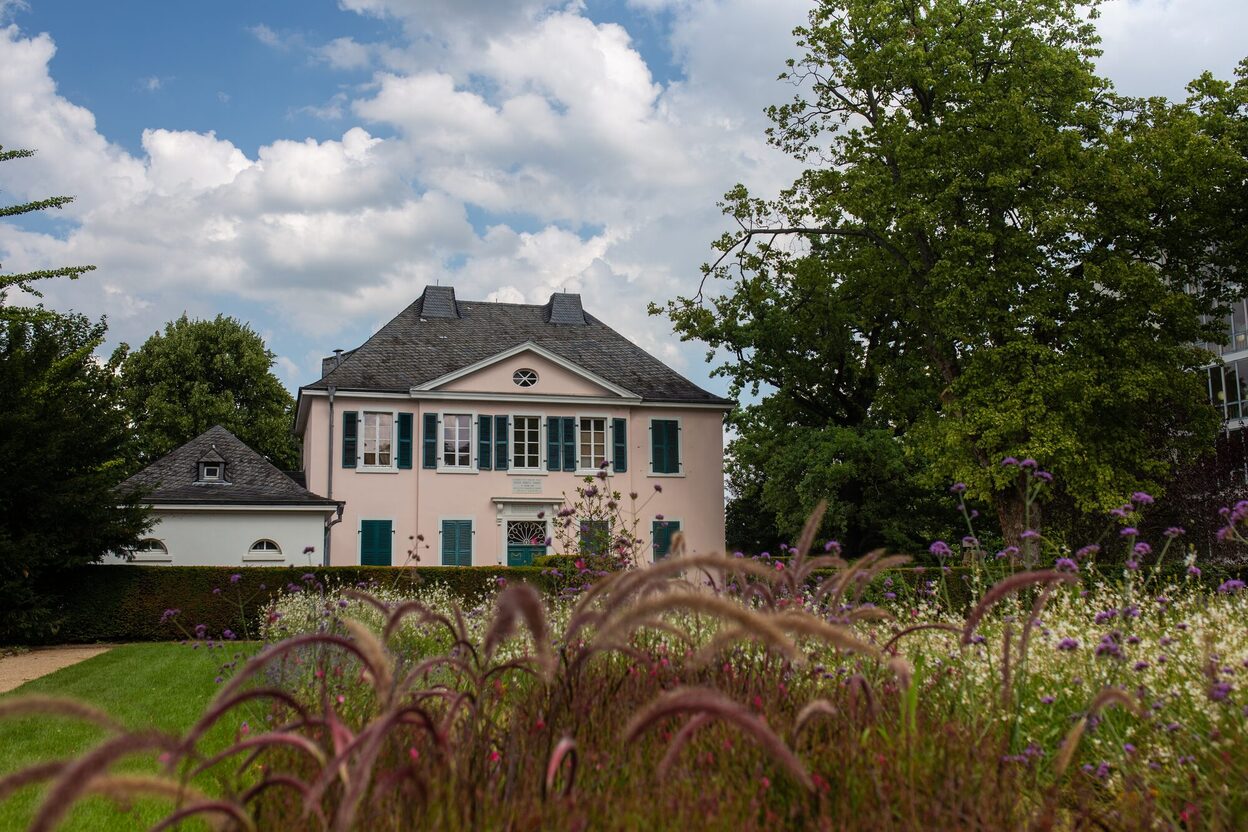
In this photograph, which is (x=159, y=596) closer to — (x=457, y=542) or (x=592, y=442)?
(x=457, y=542)

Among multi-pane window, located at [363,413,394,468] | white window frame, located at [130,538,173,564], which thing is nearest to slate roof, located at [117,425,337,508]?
white window frame, located at [130,538,173,564]

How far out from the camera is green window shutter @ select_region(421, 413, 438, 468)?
29891 millimetres

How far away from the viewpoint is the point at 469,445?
99.4ft

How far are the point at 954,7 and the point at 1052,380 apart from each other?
882 centimetres

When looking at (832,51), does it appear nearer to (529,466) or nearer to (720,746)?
Answer: (529,466)

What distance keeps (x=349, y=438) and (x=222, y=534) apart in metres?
4.97

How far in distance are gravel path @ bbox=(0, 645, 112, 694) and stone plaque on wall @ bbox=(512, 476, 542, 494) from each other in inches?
532

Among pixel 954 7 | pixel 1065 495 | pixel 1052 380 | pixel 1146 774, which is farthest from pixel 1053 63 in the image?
pixel 1146 774

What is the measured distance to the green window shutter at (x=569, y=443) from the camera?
30891mm

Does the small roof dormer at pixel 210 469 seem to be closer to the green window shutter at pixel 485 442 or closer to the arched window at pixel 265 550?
the arched window at pixel 265 550

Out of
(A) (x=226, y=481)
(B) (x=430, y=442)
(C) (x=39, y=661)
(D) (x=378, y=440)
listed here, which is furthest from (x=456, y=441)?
(C) (x=39, y=661)

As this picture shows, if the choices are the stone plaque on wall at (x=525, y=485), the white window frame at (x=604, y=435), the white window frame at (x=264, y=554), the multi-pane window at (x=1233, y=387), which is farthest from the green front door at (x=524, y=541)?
the multi-pane window at (x=1233, y=387)

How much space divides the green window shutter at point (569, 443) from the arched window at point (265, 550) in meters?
8.72

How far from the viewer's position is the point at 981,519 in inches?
1268
